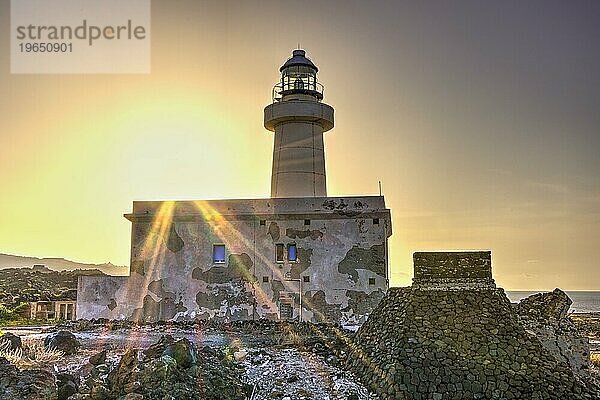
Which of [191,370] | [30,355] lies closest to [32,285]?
[30,355]

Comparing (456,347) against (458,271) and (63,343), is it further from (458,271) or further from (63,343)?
(63,343)

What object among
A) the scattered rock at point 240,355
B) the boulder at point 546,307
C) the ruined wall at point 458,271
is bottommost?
the scattered rock at point 240,355

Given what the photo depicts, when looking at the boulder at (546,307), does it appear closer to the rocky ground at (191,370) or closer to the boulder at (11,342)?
the rocky ground at (191,370)

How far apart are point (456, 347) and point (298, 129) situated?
1323 cm

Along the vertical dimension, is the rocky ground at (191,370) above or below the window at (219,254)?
below

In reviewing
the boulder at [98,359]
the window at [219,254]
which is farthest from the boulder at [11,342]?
the window at [219,254]

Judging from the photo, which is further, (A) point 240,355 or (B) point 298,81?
(B) point 298,81

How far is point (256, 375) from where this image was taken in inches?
479

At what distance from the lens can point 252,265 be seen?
20406 millimetres

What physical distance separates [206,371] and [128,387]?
62.2 inches

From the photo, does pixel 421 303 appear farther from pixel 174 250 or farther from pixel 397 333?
pixel 174 250

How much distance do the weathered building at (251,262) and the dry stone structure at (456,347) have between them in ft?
23.0

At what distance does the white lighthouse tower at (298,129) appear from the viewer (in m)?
22.7

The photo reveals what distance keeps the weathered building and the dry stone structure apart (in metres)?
7.02
